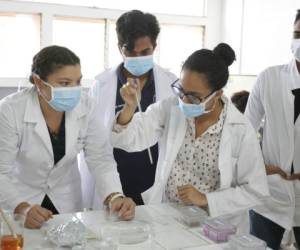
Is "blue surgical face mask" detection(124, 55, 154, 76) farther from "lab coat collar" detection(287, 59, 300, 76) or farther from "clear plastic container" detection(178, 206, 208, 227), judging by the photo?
"clear plastic container" detection(178, 206, 208, 227)

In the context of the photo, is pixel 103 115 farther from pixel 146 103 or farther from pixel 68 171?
pixel 68 171

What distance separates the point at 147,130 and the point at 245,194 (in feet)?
1.55

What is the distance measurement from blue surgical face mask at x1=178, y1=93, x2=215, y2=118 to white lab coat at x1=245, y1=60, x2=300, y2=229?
436mm

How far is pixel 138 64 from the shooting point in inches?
83.4

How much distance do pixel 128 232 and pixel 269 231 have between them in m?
0.88

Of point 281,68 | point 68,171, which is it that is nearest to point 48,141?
point 68,171

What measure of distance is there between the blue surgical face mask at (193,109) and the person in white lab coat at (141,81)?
519 millimetres

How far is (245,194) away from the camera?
163 cm

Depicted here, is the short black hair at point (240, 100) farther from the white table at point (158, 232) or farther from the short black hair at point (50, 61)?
the short black hair at point (50, 61)

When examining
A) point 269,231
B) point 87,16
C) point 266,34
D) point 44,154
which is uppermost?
point 87,16

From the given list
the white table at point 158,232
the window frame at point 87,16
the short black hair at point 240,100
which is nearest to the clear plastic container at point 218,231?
the white table at point 158,232

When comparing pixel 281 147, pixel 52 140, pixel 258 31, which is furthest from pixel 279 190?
pixel 258 31

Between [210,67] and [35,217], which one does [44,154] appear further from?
[210,67]

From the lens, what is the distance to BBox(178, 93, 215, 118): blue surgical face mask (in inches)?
65.4
